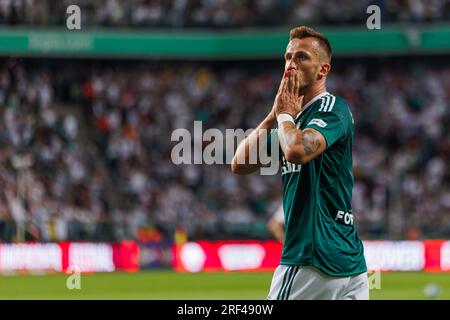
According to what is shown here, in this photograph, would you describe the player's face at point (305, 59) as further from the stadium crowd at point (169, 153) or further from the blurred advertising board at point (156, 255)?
the blurred advertising board at point (156, 255)

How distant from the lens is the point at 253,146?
21.4ft

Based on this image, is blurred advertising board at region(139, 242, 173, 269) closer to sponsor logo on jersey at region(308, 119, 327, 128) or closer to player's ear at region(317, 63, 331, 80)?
player's ear at region(317, 63, 331, 80)

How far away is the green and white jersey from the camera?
6090 millimetres

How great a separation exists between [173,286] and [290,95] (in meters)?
14.9

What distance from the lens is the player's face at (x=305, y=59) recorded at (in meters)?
6.10

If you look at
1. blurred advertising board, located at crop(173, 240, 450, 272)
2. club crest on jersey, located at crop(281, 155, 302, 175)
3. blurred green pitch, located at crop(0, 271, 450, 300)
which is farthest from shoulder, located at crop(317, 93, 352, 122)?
blurred advertising board, located at crop(173, 240, 450, 272)

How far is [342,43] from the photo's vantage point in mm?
34844

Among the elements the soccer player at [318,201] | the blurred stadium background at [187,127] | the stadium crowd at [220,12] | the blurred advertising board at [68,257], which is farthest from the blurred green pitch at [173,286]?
the soccer player at [318,201]

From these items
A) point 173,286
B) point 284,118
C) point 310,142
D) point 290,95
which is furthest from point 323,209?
point 173,286

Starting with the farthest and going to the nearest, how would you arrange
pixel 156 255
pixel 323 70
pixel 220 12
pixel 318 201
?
pixel 220 12 → pixel 156 255 → pixel 323 70 → pixel 318 201

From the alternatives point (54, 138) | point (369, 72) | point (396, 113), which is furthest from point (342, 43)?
point (54, 138)

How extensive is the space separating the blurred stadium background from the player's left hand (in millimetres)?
12844

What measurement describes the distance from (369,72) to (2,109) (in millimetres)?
12908

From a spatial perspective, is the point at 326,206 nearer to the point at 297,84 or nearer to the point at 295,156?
the point at 295,156
